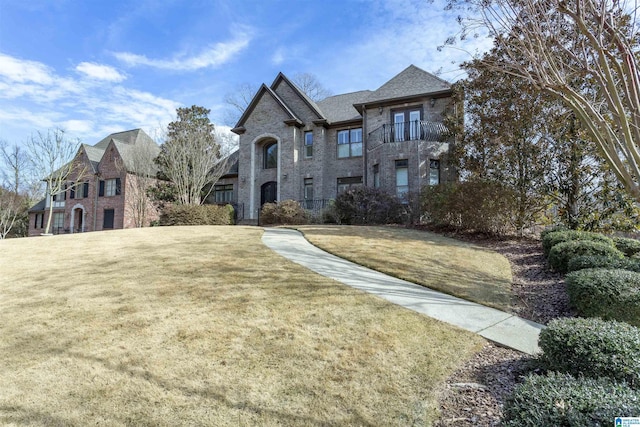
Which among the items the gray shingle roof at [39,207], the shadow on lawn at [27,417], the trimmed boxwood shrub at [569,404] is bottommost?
the shadow on lawn at [27,417]

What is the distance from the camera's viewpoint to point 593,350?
271cm

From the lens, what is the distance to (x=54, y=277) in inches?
243

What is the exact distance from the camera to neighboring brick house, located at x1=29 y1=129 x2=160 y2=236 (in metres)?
26.3

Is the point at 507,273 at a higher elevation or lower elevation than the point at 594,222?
lower

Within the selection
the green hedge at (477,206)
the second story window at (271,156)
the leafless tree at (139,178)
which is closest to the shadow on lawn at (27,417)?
the green hedge at (477,206)

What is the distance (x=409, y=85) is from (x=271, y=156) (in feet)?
31.9

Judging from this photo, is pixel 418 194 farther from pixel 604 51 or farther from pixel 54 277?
pixel 54 277

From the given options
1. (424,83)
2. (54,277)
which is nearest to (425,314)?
(54,277)

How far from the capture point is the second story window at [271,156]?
2283cm

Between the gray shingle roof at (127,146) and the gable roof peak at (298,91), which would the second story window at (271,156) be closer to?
the gable roof peak at (298,91)

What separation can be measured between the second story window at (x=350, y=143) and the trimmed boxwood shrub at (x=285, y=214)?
5.91 metres

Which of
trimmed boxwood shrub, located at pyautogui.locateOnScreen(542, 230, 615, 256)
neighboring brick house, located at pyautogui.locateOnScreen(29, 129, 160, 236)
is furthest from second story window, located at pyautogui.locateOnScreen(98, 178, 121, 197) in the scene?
trimmed boxwood shrub, located at pyautogui.locateOnScreen(542, 230, 615, 256)

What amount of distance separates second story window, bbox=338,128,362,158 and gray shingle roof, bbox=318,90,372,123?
83 cm

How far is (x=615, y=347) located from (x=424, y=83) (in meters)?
18.9
